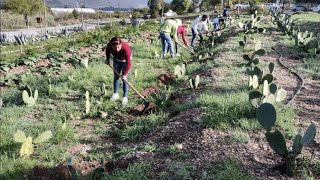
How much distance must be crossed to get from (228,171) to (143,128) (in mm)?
1920

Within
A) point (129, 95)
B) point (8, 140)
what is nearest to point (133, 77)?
point (129, 95)

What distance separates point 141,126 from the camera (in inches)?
192

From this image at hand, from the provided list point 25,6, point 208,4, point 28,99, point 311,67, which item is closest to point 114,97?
point 28,99

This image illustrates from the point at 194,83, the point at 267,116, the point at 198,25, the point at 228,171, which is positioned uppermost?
the point at 198,25

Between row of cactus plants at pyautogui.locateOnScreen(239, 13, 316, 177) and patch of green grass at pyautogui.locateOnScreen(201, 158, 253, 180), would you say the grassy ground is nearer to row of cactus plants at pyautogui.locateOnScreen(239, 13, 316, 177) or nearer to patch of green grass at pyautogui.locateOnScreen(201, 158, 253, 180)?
patch of green grass at pyautogui.locateOnScreen(201, 158, 253, 180)

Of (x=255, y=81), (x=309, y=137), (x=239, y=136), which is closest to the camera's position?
(x=309, y=137)

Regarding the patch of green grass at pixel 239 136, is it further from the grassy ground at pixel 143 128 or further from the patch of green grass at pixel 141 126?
the patch of green grass at pixel 141 126

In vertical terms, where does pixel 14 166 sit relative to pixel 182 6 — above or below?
below

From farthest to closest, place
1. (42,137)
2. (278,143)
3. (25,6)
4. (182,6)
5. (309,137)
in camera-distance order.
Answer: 1. (182,6)
2. (25,6)
3. (42,137)
4. (278,143)
5. (309,137)

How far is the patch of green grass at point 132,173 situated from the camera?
10.8ft

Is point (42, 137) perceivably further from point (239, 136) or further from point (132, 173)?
point (239, 136)

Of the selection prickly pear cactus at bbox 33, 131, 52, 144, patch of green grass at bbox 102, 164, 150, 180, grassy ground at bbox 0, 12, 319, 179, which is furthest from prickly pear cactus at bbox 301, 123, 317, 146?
prickly pear cactus at bbox 33, 131, 52, 144

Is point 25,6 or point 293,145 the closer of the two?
point 293,145

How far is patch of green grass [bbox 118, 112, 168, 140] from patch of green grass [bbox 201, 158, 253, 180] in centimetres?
157
